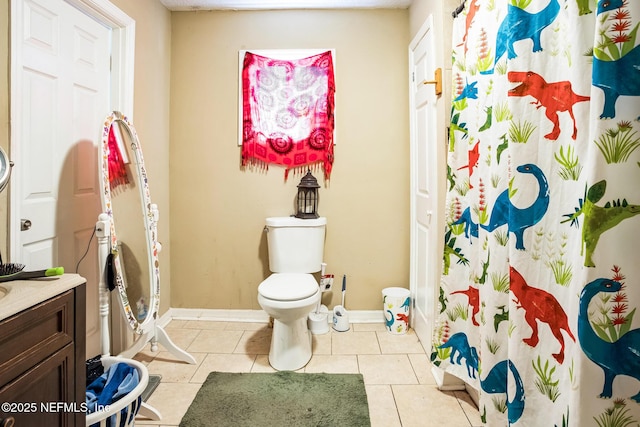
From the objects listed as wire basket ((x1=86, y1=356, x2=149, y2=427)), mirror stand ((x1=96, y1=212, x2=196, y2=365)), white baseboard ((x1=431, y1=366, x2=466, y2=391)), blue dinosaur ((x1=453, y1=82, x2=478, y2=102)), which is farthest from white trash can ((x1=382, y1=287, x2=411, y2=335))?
wire basket ((x1=86, y1=356, x2=149, y2=427))

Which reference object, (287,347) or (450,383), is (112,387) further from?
(450,383)

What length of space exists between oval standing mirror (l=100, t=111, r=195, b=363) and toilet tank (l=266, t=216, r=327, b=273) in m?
0.74

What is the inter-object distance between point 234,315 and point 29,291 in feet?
6.33

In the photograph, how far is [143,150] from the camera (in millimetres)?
2291

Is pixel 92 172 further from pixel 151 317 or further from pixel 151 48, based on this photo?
pixel 151 48

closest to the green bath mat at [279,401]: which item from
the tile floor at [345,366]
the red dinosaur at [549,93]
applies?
the tile floor at [345,366]

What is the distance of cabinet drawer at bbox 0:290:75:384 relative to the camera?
0.78 metres

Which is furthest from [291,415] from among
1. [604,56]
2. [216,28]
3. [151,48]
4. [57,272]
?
[216,28]

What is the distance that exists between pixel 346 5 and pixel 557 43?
1.93 metres

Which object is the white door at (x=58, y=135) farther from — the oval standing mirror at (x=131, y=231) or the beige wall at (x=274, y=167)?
the beige wall at (x=274, y=167)

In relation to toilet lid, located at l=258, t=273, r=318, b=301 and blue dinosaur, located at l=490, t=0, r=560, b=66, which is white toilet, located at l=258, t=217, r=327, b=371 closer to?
toilet lid, located at l=258, t=273, r=318, b=301

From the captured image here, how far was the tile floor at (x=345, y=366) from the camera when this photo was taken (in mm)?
1656

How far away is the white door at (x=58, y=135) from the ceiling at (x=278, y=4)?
0.77 meters

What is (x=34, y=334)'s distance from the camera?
0.86 m
